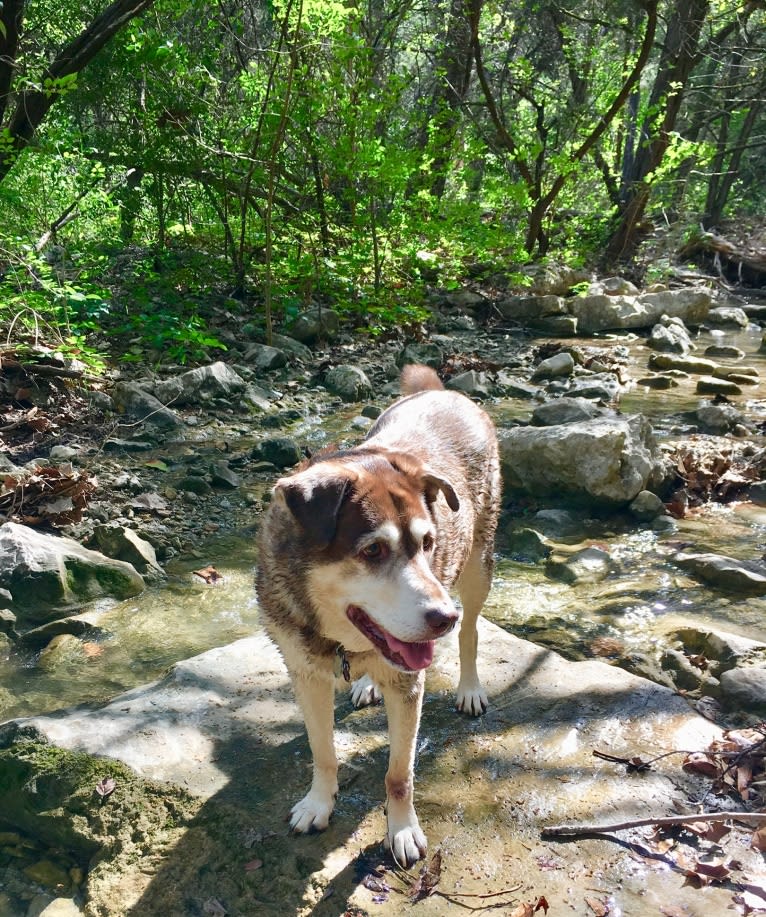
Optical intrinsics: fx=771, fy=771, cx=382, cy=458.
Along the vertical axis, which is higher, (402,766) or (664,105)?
(664,105)

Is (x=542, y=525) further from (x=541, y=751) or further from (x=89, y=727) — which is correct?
(x=89, y=727)

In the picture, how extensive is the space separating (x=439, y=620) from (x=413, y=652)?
23cm

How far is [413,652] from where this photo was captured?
287 centimetres

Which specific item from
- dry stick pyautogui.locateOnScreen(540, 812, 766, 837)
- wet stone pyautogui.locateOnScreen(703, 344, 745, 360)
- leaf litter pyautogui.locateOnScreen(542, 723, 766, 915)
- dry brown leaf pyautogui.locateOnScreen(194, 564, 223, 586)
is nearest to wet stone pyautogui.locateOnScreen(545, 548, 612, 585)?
leaf litter pyautogui.locateOnScreen(542, 723, 766, 915)

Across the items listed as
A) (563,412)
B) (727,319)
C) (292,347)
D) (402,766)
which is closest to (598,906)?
(402,766)

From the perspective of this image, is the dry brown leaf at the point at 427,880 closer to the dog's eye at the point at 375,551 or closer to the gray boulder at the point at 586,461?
the dog's eye at the point at 375,551

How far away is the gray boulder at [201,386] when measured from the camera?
8.88 m

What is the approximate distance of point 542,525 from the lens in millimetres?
6812

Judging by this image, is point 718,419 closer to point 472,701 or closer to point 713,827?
point 472,701

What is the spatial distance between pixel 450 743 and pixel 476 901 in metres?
0.93

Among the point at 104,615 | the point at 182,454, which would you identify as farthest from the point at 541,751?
the point at 182,454

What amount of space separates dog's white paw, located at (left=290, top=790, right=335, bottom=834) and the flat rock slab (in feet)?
0.14

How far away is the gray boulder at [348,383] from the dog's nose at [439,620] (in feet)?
23.7

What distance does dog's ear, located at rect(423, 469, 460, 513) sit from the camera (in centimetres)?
325
